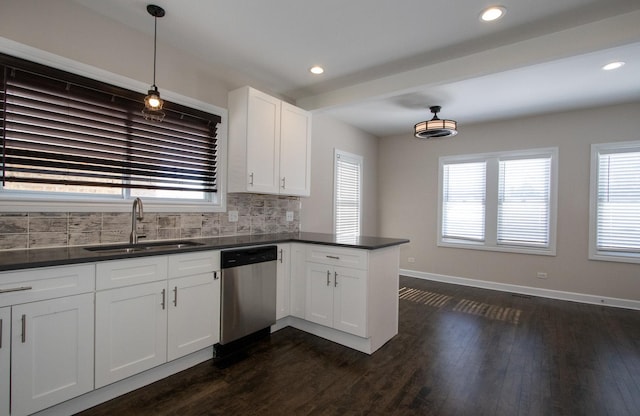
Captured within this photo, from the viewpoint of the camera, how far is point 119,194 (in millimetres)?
2557

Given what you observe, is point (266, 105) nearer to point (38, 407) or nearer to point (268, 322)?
point (268, 322)

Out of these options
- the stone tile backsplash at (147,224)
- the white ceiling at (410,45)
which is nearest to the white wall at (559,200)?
the white ceiling at (410,45)

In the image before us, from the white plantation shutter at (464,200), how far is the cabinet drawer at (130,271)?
489 centimetres

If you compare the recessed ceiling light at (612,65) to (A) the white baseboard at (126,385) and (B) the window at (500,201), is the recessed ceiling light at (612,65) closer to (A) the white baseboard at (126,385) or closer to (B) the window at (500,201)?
Answer: (B) the window at (500,201)

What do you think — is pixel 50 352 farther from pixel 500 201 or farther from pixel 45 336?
pixel 500 201

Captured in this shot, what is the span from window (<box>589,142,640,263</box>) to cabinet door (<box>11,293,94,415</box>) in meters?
5.92

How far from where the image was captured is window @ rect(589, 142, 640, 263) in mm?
4168

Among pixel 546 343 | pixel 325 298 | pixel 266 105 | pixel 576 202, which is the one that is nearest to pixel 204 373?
pixel 325 298

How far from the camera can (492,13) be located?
2.28m

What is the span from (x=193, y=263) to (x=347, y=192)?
3.44 m

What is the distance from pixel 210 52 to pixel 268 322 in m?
2.69

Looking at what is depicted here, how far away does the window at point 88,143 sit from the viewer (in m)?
2.02

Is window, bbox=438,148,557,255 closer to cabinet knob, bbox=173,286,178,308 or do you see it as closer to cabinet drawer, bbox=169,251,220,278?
cabinet drawer, bbox=169,251,220,278

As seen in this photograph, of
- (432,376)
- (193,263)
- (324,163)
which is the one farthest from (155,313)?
(324,163)
